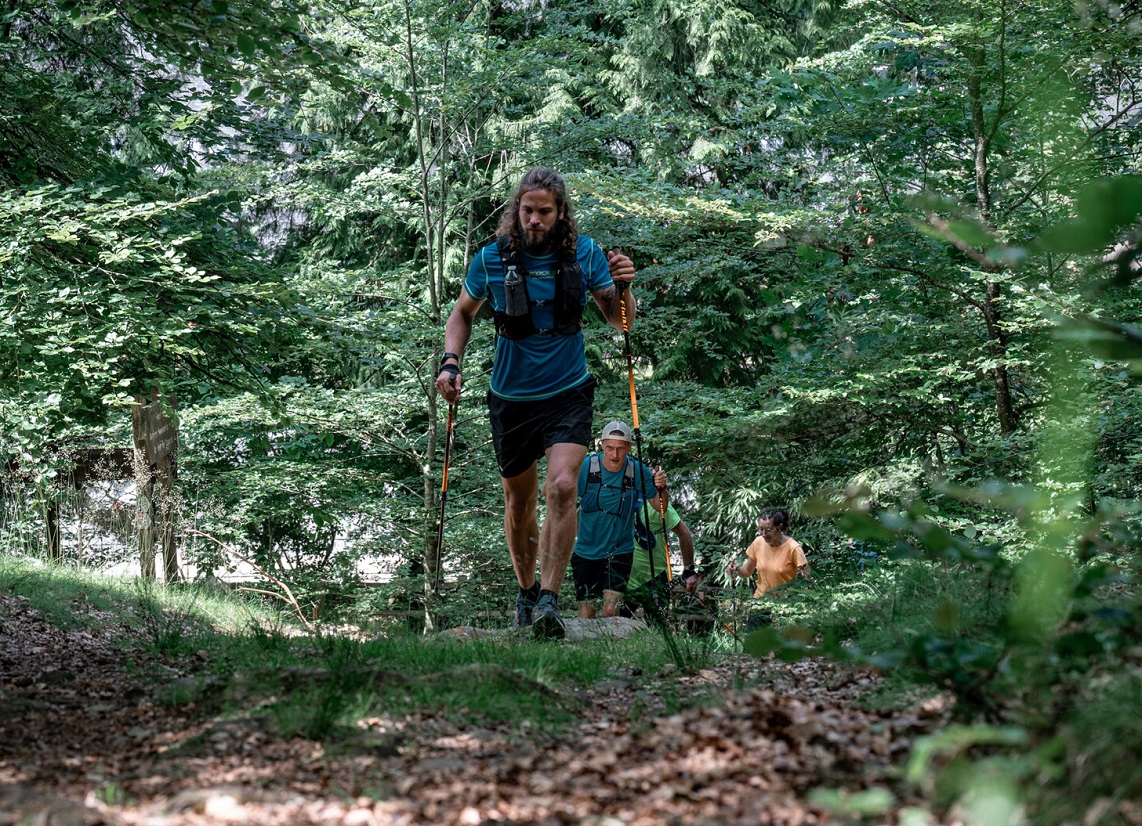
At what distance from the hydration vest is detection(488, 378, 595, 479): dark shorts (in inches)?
77.6

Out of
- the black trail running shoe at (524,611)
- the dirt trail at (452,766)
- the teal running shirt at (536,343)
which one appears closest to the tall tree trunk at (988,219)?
the teal running shirt at (536,343)

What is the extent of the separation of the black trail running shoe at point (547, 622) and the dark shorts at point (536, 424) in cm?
85

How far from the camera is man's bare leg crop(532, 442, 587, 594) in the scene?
5199 millimetres

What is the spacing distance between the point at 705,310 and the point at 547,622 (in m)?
7.65

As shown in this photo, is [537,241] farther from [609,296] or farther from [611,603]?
[611,603]

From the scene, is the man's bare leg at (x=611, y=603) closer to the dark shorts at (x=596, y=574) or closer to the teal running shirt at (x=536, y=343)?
the dark shorts at (x=596, y=574)

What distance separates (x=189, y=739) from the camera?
2.60 metres

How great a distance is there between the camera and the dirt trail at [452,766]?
1.97 m

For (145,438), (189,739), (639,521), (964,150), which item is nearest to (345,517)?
(145,438)

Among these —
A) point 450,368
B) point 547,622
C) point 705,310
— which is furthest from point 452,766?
point 705,310

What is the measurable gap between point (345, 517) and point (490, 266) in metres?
6.11

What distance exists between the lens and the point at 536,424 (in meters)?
5.46

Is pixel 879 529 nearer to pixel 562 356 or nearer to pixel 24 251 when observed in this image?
pixel 562 356

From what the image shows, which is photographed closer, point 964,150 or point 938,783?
point 938,783
